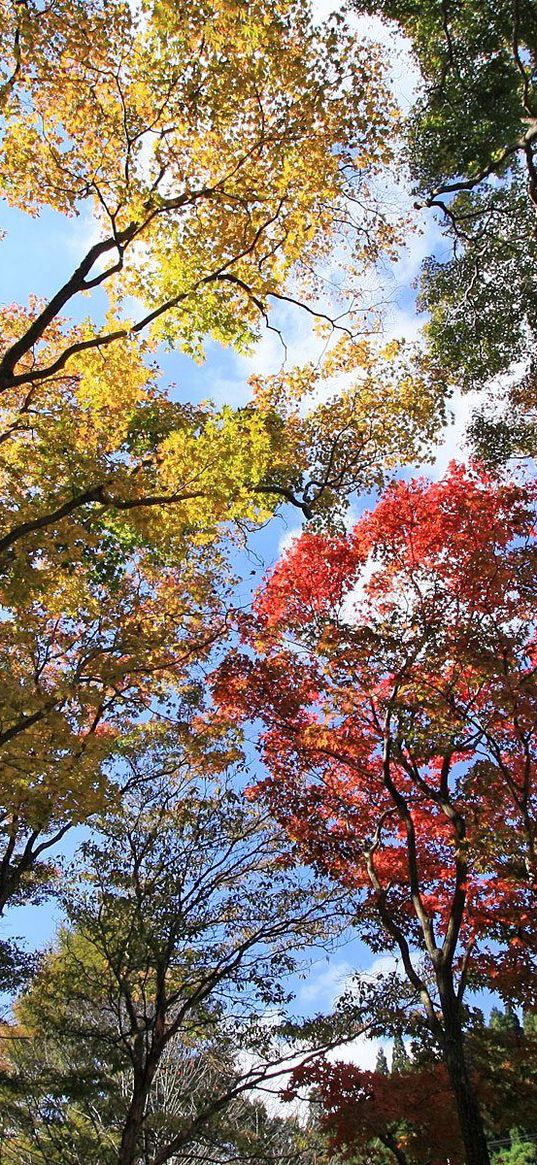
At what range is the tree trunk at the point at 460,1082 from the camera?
22.7 feet

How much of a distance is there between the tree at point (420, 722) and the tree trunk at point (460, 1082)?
32mm

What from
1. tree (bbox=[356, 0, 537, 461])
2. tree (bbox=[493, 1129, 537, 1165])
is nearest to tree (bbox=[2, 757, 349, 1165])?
tree (bbox=[356, 0, 537, 461])

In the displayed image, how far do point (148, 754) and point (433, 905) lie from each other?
4.58 m

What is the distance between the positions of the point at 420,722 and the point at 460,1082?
374 centimetres

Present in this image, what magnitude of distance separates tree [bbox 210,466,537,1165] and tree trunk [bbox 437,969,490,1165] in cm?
3

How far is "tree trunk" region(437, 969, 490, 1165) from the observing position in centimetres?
693

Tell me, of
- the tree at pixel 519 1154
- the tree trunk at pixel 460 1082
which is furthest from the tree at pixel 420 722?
the tree at pixel 519 1154

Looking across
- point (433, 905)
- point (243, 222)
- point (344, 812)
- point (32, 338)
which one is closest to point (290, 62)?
point (243, 222)

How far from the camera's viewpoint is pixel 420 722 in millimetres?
8992

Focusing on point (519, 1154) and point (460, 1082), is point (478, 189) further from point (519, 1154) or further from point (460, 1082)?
point (519, 1154)

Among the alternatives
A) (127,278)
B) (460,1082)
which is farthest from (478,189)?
(460,1082)

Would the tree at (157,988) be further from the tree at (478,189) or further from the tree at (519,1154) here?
the tree at (519,1154)

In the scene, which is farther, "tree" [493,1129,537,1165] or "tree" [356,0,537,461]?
"tree" [493,1129,537,1165]

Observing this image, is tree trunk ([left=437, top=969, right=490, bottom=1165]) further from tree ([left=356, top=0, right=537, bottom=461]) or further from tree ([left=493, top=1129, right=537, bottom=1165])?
tree ([left=493, top=1129, right=537, bottom=1165])
